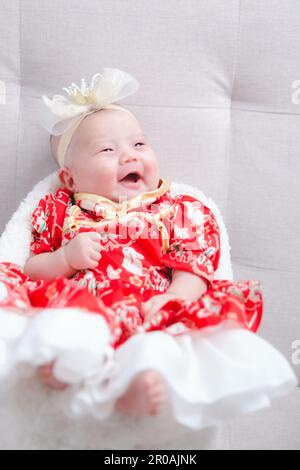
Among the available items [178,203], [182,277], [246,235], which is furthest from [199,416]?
[246,235]

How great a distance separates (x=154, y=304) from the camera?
1.17 meters

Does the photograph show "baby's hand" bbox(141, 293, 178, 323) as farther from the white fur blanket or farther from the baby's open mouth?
the baby's open mouth

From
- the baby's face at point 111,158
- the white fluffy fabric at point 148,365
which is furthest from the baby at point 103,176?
the white fluffy fabric at point 148,365

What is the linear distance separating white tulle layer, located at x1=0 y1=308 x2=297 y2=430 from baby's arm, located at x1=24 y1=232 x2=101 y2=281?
311 mm

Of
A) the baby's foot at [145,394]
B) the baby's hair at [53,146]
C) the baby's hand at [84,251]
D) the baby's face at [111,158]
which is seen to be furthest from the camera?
the baby's hair at [53,146]

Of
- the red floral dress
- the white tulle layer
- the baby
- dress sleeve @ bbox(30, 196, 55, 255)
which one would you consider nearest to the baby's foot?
the white tulle layer

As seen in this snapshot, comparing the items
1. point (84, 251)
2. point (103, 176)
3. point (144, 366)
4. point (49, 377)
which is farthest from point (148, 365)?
point (103, 176)

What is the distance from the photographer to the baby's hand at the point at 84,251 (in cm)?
125

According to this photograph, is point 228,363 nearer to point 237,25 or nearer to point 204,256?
point 204,256

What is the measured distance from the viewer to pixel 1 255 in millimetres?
1332

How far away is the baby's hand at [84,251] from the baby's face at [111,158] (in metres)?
0.14

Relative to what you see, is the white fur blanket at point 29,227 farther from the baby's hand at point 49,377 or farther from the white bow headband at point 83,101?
the baby's hand at point 49,377

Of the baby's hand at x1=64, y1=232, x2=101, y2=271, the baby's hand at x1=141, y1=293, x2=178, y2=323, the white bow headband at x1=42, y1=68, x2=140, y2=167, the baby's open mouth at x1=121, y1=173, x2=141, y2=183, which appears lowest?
the baby's hand at x1=141, y1=293, x2=178, y2=323

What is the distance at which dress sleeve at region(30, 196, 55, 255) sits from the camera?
138cm
